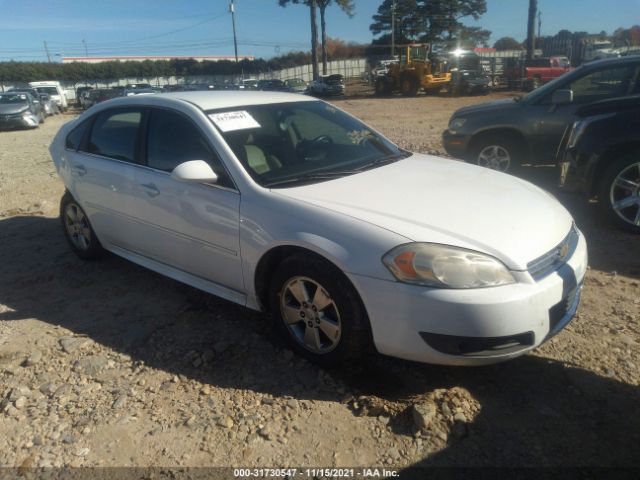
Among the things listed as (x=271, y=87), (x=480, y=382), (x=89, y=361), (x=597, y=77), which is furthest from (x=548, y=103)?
(x=271, y=87)

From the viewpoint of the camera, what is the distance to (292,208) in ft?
9.87

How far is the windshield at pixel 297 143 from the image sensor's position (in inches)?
135

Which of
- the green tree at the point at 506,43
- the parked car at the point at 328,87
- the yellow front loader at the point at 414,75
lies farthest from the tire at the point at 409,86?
the green tree at the point at 506,43

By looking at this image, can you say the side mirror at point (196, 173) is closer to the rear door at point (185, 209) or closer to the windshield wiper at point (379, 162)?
the rear door at point (185, 209)

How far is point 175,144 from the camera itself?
12.4 feet

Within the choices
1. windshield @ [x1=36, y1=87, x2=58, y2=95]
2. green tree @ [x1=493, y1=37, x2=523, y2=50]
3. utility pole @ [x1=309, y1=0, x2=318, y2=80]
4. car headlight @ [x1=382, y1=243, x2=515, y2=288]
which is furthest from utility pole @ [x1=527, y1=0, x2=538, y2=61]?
green tree @ [x1=493, y1=37, x2=523, y2=50]

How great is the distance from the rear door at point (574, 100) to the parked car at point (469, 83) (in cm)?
2416

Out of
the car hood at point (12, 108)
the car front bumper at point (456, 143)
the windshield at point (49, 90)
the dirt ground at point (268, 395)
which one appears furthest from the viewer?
the windshield at point (49, 90)

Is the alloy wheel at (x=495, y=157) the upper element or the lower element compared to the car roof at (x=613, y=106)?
lower

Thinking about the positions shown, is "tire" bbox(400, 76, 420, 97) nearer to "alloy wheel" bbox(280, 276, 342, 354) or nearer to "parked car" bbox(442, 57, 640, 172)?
"parked car" bbox(442, 57, 640, 172)

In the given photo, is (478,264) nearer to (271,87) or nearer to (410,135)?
(410,135)

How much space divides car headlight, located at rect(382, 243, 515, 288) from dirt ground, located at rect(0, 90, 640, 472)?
0.66 m

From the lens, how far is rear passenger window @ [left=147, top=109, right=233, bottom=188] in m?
3.48

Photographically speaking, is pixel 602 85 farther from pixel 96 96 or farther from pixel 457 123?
pixel 96 96
